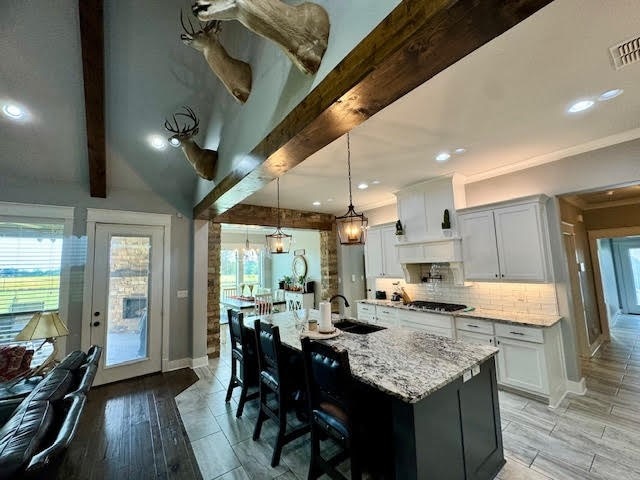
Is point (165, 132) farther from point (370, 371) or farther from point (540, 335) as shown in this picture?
point (540, 335)

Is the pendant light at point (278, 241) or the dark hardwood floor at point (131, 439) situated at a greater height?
the pendant light at point (278, 241)

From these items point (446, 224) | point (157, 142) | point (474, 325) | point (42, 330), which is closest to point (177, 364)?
point (42, 330)

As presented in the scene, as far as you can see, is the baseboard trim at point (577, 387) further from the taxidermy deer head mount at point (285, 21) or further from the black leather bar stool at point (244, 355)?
the taxidermy deer head mount at point (285, 21)

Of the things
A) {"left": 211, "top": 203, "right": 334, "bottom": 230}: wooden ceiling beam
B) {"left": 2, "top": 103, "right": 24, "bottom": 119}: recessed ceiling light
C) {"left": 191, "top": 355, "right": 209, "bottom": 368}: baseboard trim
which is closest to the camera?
{"left": 2, "top": 103, "right": 24, "bottom": 119}: recessed ceiling light

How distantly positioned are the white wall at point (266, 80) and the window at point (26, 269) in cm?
206

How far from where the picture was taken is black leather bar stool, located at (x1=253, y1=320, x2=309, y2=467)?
7.41 feet

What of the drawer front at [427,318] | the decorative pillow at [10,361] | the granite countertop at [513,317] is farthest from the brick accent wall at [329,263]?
the decorative pillow at [10,361]

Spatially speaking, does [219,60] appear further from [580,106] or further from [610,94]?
[610,94]

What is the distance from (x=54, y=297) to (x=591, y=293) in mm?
8730

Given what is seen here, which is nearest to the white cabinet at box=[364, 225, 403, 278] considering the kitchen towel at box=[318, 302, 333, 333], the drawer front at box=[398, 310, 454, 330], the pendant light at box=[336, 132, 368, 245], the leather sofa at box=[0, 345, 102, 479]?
the drawer front at box=[398, 310, 454, 330]

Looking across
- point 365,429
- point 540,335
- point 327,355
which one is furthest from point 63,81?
point 540,335

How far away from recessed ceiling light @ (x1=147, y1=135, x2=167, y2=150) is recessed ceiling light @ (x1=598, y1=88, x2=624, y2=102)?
4.86 meters

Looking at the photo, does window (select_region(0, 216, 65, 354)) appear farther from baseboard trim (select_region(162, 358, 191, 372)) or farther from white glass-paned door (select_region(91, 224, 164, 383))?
baseboard trim (select_region(162, 358, 191, 372))

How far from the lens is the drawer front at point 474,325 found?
3.37 meters
